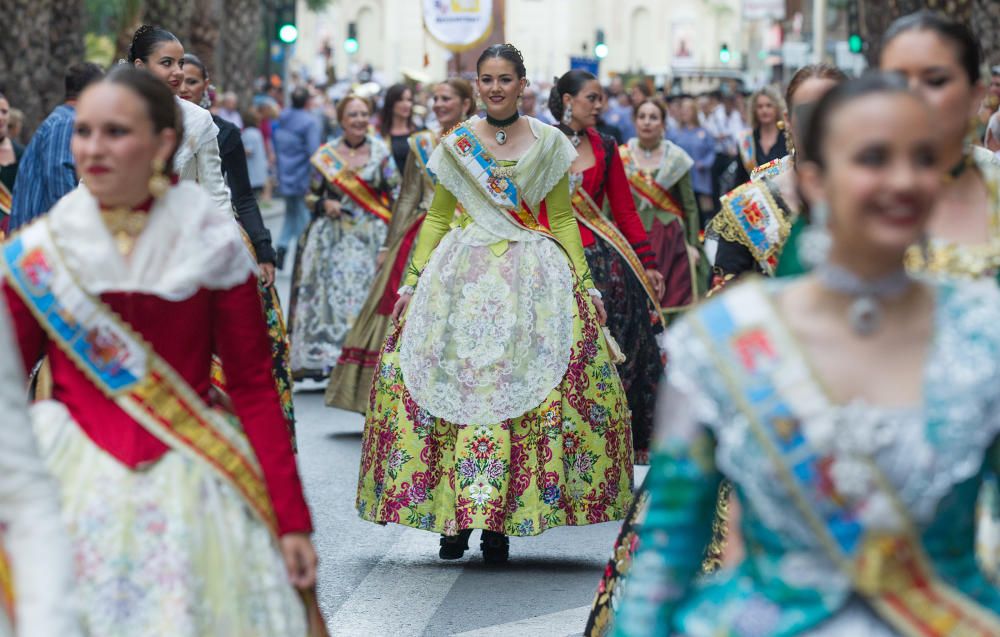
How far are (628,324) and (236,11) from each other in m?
22.2

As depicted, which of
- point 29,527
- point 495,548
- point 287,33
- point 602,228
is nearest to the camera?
point 29,527

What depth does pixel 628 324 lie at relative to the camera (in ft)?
31.6

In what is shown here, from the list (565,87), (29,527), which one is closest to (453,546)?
(565,87)

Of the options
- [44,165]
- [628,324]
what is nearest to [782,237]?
[44,165]

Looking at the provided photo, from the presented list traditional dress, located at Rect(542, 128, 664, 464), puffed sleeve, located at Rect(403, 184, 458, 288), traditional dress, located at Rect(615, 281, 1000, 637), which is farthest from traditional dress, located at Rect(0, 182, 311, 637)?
traditional dress, located at Rect(542, 128, 664, 464)

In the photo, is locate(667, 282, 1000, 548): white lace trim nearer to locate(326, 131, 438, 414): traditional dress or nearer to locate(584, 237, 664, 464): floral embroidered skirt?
locate(584, 237, 664, 464): floral embroidered skirt

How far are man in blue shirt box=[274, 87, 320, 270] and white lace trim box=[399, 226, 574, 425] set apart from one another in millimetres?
10345

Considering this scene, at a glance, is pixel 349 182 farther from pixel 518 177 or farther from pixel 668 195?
pixel 518 177

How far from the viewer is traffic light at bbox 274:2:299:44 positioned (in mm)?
31203

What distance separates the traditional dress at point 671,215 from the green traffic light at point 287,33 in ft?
60.4

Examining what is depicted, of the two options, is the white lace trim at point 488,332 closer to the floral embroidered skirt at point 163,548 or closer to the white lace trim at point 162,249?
the white lace trim at point 162,249

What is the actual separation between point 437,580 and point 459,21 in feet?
24.4

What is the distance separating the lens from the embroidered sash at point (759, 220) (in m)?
5.09

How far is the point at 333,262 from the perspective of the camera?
525 inches
